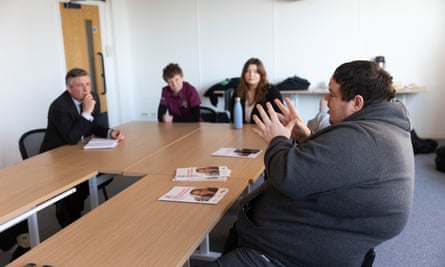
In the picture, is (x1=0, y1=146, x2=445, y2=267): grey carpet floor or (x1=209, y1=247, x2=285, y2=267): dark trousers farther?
(x1=0, y1=146, x2=445, y2=267): grey carpet floor

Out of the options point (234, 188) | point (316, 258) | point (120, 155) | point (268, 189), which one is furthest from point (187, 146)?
point (316, 258)

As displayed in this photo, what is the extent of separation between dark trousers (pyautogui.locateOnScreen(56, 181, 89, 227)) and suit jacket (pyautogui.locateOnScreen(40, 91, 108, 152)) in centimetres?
37

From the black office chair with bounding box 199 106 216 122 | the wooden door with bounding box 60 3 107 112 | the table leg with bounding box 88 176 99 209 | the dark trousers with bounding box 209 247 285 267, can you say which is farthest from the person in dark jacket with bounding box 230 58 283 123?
the wooden door with bounding box 60 3 107 112

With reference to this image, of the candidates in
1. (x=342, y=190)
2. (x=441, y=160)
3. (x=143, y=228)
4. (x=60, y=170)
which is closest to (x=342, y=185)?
(x=342, y=190)

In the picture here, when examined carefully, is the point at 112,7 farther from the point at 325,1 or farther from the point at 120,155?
the point at 120,155

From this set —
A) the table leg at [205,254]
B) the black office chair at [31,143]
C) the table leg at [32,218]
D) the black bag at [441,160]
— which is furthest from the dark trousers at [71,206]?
the black bag at [441,160]

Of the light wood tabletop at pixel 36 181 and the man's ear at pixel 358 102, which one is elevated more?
the man's ear at pixel 358 102

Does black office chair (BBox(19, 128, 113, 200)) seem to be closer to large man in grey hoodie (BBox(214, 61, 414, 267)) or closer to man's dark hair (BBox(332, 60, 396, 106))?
large man in grey hoodie (BBox(214, 61, 414, 267))

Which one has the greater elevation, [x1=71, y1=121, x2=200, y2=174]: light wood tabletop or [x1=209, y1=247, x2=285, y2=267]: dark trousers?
[x1=71, y1=121, x2=200, y2=174]: light wood tabletop

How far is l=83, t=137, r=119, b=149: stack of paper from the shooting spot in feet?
9.80

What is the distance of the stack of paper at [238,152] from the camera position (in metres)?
2.62

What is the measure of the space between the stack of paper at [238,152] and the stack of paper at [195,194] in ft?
2.08

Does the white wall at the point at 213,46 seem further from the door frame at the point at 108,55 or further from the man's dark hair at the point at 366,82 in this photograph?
the man's dark hair at the point at 366,82

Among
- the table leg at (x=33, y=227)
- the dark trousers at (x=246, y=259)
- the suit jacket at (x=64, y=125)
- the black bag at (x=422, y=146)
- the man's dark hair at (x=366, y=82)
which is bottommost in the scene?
the black bag at (x=422, y=146)
